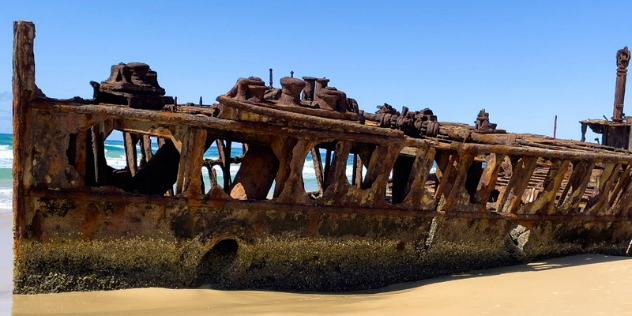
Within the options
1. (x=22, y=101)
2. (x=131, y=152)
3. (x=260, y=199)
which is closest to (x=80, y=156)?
(x=22, y=101)

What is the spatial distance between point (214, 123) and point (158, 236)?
1.13 m

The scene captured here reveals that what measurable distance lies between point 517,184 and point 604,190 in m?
1.55

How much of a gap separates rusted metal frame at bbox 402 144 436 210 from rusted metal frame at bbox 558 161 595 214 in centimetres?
219

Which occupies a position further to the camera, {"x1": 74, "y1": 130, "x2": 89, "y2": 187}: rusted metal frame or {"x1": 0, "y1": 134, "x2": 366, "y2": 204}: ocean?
{"x1": 0, "y1": 134, "x2": 366, "y2": 204}: ocean

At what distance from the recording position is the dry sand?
554cm

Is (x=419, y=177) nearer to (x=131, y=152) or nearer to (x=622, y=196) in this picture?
(x=622, y=196)

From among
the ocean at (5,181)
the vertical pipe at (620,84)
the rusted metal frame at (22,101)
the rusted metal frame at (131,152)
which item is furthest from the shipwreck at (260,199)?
the ocean at (5,181)

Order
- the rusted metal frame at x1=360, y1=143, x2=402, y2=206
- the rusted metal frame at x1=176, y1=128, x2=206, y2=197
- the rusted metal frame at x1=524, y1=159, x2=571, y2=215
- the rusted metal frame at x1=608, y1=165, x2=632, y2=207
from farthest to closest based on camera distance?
the rusted metal frame at x1=608, y1=165, x2=632, y2=207 < the rusted metal frame at x1=524, y1=159, x2=571, y2=215 < the rusted metal frame at x1=360, y1=143, x2=402, y2=206 < the rusted metal frame at x1=176, y1=128, x2=206, y2=197

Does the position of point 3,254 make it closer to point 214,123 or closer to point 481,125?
point 214,123

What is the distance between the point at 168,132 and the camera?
19.9ft

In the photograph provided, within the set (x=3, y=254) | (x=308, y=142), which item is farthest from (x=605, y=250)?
(x=3, y=254)

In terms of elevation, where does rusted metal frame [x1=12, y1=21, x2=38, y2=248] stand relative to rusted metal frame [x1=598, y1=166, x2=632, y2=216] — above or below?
above

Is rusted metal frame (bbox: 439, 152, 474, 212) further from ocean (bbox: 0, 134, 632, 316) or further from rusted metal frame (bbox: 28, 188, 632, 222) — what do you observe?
ocean (bbox: 0, 134, 632, 316)

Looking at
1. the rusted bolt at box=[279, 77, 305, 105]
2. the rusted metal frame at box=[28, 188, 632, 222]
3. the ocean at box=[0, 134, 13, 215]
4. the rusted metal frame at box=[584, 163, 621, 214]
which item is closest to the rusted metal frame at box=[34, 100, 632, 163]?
the rusted bolt at box=[279, 77, 305, 105]
